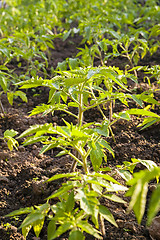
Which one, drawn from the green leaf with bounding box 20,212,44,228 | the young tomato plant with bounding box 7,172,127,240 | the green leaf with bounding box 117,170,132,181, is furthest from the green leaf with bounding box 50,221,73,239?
the green leaf with bounding box 117,170,132,181

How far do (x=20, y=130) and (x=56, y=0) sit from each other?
3.83m

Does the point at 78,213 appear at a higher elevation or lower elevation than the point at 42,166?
higher

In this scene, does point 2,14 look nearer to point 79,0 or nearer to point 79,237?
point 79,0

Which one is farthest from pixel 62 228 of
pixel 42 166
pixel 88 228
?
pixel 42 166

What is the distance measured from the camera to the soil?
1.55 meters

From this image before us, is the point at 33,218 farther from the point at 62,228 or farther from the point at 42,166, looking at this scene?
the point at 42,166

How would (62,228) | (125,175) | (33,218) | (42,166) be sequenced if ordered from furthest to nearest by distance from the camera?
(42,166) → (125,175) → (33,218) → (62,228)

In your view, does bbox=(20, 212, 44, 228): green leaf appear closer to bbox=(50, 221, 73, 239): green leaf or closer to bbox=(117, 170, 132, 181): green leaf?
bbox=(50, 221, 73, 239): green leaf

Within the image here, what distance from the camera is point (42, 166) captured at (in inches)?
82.7

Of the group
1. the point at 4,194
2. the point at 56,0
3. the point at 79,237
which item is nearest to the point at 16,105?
the point at 4,194

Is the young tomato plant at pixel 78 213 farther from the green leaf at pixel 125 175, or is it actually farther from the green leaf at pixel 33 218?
the green leaf at pixel 125 175

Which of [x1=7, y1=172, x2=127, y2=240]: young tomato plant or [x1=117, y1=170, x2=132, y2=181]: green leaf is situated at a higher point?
[x1=7, y1=172, x2=127, y2=240]: young tomato plant

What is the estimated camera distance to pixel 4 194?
1.85 meters

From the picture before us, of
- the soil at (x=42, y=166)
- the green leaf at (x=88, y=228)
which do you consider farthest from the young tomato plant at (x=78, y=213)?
the soil at (x=42, y=166)
